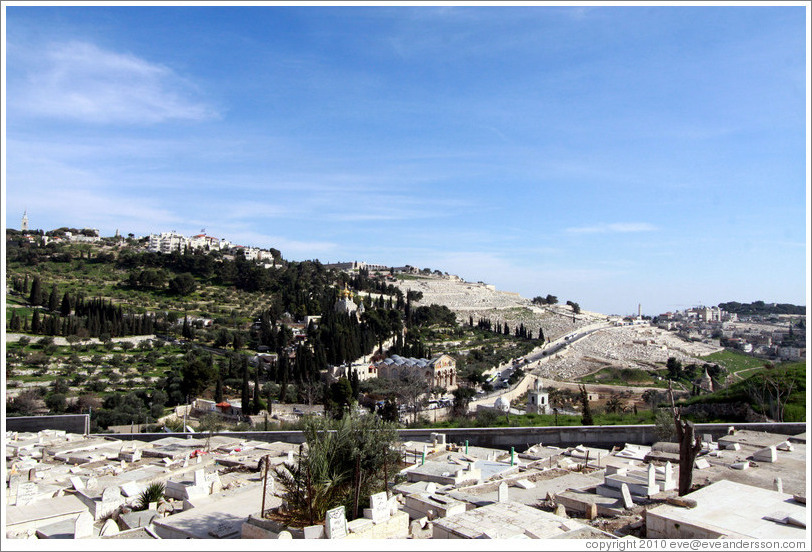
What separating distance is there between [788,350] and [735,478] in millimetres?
46335

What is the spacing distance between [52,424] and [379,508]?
41.9 ft

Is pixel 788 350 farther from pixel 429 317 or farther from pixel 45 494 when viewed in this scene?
pixel 45 494

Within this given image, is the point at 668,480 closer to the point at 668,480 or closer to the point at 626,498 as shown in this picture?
the point at 668,480

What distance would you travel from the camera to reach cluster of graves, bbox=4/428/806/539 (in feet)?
16.4

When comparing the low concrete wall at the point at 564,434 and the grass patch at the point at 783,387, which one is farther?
the grass patch at the point at 783,387

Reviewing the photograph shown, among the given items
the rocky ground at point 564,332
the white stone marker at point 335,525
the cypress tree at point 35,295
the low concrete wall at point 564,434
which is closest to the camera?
the white stone marker at point 335,525

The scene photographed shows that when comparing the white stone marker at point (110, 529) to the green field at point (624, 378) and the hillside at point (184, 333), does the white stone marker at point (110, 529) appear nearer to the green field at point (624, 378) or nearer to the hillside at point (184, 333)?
the hillside at point (184, 333)

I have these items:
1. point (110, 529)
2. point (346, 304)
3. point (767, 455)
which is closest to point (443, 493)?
point (110, 529)

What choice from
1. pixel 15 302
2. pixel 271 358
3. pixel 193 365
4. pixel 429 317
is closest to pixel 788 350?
pixel 429 317

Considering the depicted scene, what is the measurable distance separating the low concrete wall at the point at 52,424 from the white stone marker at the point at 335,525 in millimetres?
12365

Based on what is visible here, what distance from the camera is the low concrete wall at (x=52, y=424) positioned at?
14.6 m

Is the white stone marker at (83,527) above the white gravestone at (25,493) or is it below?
above

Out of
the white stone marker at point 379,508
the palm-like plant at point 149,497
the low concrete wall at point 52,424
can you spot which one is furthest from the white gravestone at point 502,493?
the low concrete wall at point 52,424

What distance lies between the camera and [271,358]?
33094mm
